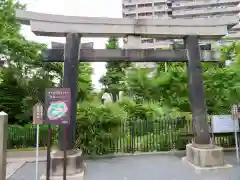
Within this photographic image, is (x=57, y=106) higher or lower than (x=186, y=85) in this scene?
lower

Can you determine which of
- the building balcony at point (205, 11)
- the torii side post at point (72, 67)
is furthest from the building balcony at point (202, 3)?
the torii side post at point (72, 67)

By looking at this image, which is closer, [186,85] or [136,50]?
[136,50]

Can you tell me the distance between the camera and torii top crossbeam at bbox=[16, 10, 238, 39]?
695 cm

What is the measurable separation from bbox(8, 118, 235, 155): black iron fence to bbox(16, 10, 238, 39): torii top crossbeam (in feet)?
14.6

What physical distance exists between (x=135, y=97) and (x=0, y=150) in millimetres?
14382

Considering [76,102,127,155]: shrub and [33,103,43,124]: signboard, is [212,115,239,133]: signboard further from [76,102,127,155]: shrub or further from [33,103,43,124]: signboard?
[33,103,43,124]: signboard

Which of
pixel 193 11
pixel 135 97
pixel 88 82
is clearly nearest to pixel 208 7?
pixel 193 11

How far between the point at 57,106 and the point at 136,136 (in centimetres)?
591

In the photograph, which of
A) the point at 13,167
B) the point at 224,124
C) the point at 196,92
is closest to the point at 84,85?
the point at 13,167

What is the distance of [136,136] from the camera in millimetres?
10352

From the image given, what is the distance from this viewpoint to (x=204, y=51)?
319 inches

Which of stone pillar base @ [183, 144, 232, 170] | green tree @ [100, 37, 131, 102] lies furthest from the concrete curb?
green tree @ [100, 37, 131, 102]

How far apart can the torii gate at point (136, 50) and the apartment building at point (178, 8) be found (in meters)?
40.7

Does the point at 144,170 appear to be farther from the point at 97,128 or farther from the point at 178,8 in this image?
the point at 178,8
